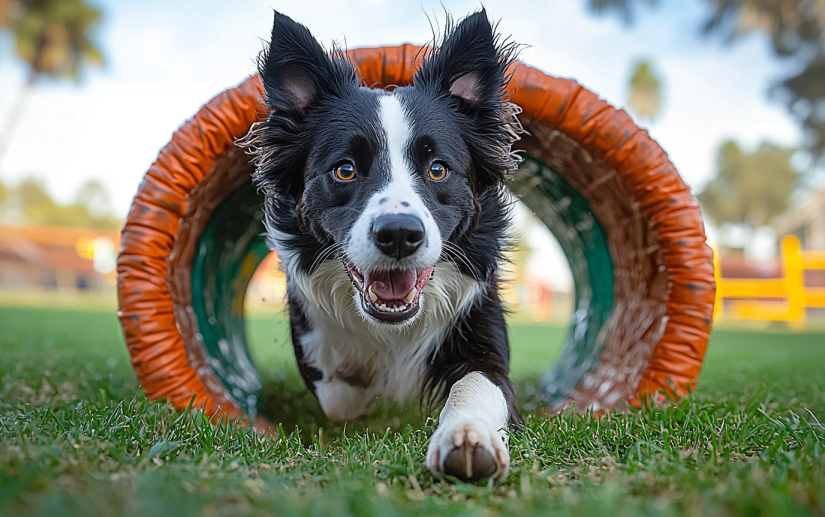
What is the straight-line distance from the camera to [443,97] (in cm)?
316

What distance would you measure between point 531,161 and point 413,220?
2.18 m

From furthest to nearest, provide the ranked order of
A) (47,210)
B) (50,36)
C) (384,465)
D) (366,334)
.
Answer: (47,210), (50,36), (366,334), (384,465)

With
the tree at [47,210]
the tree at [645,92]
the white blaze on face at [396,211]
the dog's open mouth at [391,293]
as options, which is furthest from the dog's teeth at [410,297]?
the tree at [47,210]

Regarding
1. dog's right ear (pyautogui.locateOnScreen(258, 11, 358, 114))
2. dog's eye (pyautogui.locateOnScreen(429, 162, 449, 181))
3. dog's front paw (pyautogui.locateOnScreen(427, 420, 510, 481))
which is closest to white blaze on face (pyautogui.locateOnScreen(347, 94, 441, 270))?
dog's eye (pyautogui.locateOnScreen(429, 162, 449, 181))

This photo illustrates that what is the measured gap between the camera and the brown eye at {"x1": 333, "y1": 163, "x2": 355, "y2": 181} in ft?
9.35

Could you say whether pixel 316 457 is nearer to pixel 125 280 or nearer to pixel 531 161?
pixel 125 280

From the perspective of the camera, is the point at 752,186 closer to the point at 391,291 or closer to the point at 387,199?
the point at 391,291

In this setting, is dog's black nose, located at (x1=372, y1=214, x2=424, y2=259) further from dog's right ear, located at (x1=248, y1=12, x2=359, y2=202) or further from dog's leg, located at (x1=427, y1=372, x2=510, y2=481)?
dog's right ear, located at (x1=248, y1=12, x2=359, y2=202)

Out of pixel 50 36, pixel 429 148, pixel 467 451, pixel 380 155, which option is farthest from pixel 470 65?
pixel 50 36

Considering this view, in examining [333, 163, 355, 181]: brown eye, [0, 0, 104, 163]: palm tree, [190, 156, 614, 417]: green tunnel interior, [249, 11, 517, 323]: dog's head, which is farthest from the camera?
[0, 0, 104, 163]: palm tree

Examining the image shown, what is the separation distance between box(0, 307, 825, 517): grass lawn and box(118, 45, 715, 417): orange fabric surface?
1.05 feet

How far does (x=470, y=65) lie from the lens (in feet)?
10.3

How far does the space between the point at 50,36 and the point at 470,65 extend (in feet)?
104

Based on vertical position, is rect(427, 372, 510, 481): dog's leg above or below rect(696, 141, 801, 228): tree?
below
